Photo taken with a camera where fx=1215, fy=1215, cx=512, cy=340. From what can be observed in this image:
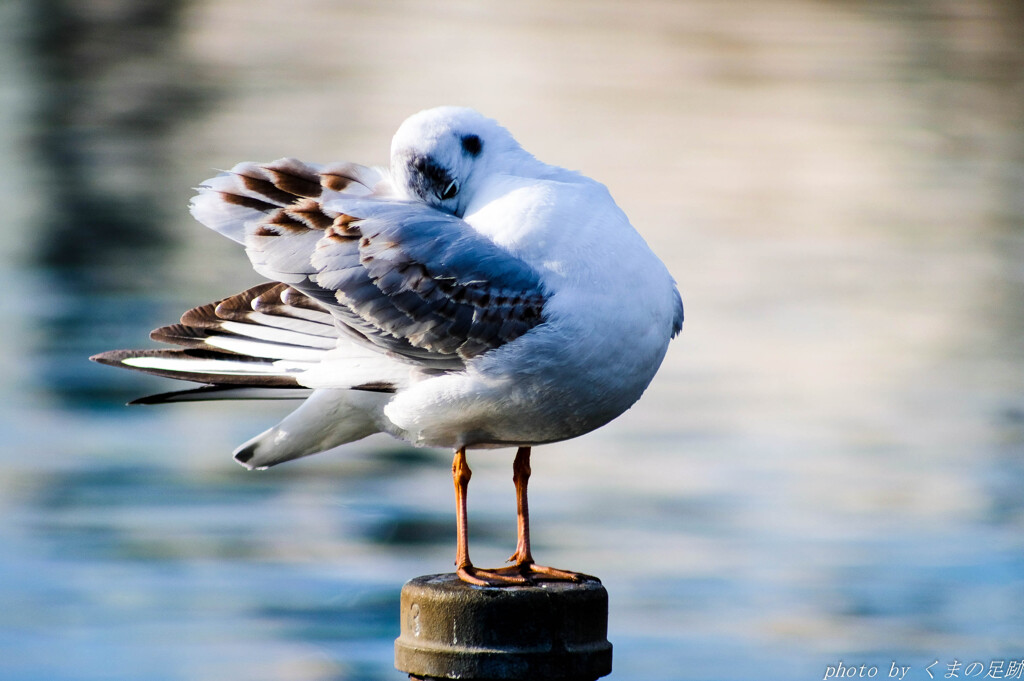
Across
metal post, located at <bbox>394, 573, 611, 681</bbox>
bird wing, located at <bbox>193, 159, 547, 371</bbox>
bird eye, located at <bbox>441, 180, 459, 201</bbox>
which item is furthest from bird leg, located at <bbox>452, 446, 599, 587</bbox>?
bird eye, located at <bbox>441, 180, 459, 201</bbox>

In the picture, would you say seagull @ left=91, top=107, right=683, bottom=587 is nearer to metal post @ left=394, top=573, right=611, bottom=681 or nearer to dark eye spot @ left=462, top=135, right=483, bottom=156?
dark eye spot @ left=462, top=135, right=483, bottom=156

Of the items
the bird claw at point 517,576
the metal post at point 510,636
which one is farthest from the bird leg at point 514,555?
the metal post at point 510,636

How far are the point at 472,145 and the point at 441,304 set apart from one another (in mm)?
340

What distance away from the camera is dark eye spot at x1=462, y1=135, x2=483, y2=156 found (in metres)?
2.53

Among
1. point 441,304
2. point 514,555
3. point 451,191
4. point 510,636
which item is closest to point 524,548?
point 514,555

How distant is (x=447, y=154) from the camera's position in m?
2.49

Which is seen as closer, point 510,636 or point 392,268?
point 510,636

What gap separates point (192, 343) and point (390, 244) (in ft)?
1.55

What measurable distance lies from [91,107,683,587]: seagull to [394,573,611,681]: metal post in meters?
0.17

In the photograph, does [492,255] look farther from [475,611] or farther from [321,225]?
[475,611]

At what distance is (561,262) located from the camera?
2.46 meters

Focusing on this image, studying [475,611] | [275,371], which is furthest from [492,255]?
[475,611]

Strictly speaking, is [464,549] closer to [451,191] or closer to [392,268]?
[392,268]

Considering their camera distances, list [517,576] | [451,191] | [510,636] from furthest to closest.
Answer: [451,191] → [517,576] → [510,636]
